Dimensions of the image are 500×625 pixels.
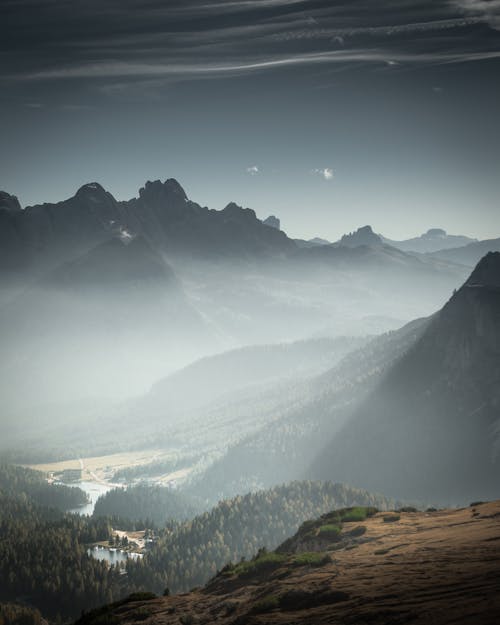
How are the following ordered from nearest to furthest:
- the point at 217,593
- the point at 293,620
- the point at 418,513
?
the point at 293,620
the point at 217,593
the point at 418,513

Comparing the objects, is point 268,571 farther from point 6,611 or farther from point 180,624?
point 6,611

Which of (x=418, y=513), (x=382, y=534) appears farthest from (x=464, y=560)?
(x=418, y=513)

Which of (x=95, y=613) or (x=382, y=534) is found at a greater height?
(x=382, y=534)

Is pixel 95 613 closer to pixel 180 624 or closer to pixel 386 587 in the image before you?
pixel 180 624

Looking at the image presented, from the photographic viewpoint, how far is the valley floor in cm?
4241

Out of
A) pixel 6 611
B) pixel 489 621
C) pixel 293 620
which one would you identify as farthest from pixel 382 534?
pixel 6 611

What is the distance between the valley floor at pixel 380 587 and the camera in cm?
4241

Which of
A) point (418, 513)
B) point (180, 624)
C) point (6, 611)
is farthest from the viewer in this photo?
point (6, 611)

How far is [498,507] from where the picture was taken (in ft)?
237

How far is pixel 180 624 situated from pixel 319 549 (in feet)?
75.6

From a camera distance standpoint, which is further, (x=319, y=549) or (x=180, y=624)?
(x=319, y=549)

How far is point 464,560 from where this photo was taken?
50.2 metres

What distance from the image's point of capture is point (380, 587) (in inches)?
1893

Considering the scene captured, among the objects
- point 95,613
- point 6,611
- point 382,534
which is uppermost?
point 382,534
